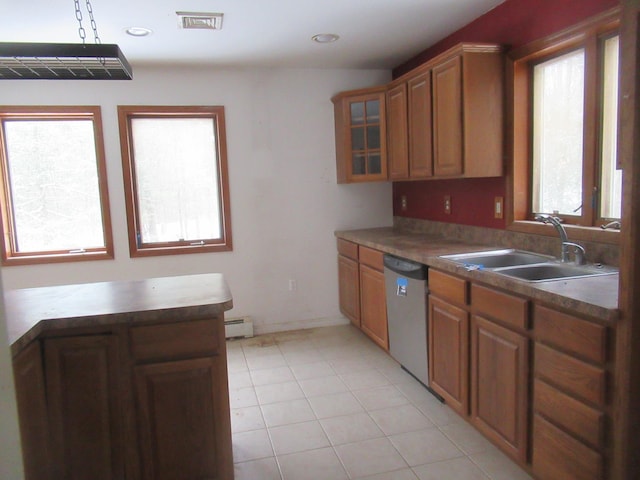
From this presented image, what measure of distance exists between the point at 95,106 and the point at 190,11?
1550 mm

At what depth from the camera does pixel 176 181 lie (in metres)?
4.18

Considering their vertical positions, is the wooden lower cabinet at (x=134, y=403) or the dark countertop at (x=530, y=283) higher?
the dark countertop at (x=530, y=283)

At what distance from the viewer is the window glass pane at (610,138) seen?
227 centimetres

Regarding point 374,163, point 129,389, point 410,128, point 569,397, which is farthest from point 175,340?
point 374,163

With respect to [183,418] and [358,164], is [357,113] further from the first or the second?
[183,418]

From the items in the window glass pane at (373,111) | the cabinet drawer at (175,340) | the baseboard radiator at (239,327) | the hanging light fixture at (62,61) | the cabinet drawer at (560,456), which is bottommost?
the baseboard radiator at (239,327)

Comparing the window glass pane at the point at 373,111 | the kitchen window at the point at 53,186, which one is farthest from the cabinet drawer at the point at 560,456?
the kitchen window at the point at 53,186

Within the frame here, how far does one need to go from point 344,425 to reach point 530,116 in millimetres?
2178

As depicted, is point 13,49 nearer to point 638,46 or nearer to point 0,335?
point 0,335

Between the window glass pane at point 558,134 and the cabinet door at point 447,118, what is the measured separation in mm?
453

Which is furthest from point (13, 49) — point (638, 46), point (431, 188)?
point (431, 188)

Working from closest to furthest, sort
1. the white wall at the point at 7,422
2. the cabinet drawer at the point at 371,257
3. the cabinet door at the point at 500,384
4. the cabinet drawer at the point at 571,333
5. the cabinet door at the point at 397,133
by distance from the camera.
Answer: the white wall at the point at 7,422 < the cabinet drawer at the point at 571,333 < the cabinet door at the point at 500,384 < the cabinet drawer at the point at 371,257 < the cabinet door at the point at 397,133

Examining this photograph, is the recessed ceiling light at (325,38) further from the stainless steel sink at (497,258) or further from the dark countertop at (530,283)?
the stainless steel sink at (497,258)

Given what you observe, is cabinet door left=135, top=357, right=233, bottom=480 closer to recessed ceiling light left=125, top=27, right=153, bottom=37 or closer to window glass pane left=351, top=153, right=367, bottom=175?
recessed ceiling light left=125, top=27, right=153, bottom=37
